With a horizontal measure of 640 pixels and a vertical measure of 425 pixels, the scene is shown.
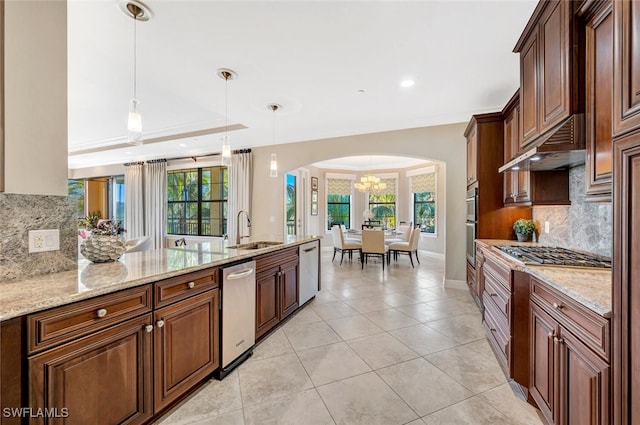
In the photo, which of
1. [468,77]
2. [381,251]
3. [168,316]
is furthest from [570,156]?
[381,251]

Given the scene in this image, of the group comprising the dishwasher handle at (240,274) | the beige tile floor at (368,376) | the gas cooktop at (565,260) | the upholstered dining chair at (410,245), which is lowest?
the beige tile floor at (368,376)

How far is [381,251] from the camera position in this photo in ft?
18.8

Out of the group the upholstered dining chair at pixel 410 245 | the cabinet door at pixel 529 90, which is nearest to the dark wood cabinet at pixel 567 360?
the cabinet door at pixel 529 90

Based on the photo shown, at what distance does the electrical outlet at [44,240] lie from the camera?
1.44 metres

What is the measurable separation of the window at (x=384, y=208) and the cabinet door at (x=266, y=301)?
650cm

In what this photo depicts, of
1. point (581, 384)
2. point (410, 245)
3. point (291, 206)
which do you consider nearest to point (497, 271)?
point (581, 384)

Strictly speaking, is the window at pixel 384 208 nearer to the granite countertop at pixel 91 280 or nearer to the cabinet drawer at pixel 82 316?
the granite countertop at pixel 91 280

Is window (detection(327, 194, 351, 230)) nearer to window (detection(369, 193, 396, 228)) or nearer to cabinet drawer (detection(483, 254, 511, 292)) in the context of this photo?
window (detection(369, 193, 396, 228))

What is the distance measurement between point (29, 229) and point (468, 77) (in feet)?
12.8

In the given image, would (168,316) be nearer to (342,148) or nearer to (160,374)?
(160,374)

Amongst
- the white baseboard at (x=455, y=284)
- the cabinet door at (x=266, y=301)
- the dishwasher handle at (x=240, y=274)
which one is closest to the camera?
the dishwasher handle at (x=240, y=274)

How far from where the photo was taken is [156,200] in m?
7.09

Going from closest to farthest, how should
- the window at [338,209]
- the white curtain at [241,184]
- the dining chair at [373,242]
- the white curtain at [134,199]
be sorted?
the dining chair at [373,242] → the white curtain at [241,184] → the white curtain at [134,199] → the window at [338,209]

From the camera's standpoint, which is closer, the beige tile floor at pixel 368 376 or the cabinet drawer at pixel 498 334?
the beige tile floor at pixel 368 376
